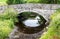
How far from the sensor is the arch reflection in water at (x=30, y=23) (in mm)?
45978

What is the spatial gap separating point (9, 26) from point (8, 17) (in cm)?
526

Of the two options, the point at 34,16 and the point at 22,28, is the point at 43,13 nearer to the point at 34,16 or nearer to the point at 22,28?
the point at 22,28

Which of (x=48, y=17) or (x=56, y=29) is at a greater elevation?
(x=56, y=29)

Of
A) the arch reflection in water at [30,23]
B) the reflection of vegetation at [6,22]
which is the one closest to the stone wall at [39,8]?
the reflection of vegetation at [6,22]

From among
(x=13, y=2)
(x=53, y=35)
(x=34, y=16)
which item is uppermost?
(x=53, y=35)

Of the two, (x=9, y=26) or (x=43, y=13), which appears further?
(x=43, y=13)

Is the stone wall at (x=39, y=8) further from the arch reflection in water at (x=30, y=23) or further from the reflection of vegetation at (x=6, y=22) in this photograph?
the arch reflection in water at (x=30, y=23)

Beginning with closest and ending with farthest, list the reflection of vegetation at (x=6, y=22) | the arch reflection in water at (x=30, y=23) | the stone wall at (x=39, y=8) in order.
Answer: the reflection of vegetation at (x=6, y=22) → the arch reflection in water at (x=30, y=23) → the stone wall at (x=39, y=8)

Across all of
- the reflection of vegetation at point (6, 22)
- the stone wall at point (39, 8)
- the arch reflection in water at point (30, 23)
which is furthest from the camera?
the stone wall at point (39, 8)

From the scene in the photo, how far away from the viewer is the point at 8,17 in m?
46.0

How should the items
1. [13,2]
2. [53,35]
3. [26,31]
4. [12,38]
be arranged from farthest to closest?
[13,2] < [26,31] < [12,38] < [53,35]

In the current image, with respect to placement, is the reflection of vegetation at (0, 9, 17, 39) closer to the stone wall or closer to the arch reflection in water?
the stone wall

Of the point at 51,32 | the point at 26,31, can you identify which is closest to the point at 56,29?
the point at 51,32

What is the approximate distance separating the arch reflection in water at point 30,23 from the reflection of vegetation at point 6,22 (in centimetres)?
253
